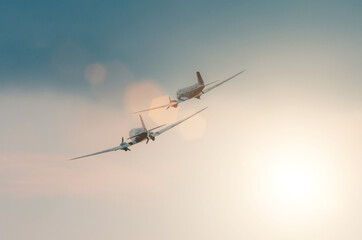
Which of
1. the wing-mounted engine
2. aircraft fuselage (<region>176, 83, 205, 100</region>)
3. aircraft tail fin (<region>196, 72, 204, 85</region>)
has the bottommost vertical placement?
the wing-mounted engine

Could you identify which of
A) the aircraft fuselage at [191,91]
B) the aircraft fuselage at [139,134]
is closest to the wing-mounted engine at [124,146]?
the aircraft fuselage at [139,134]

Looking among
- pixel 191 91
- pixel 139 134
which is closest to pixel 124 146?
pixel 139 134

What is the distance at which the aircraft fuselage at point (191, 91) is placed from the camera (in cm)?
14012

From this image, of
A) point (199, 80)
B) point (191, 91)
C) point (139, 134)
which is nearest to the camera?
point (139, 134)

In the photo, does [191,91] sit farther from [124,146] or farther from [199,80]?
[124,146]

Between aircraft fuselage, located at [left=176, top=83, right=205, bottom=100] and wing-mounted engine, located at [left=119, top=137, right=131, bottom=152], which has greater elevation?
aircraft fuselage, located at [left=176, top=83, right=205, bottom=100]

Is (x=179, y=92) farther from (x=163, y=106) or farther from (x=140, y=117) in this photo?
(x=140, y=117)

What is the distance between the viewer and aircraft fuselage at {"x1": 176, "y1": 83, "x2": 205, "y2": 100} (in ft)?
460

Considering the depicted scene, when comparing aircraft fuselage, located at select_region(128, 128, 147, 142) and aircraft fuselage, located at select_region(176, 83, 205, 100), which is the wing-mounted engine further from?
aircraft fuselage, located at select_region(176, 83, 205, 100)

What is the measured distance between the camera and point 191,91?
141m

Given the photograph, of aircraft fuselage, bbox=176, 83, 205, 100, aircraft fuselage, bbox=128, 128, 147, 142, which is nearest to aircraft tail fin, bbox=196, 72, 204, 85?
aircraft fuselage, bbox=176, 83, 205, 100

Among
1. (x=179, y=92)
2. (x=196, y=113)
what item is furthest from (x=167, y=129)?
(x=179, y=92)

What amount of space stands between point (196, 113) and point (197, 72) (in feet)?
149

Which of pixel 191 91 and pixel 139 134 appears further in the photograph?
pixel 191 91
